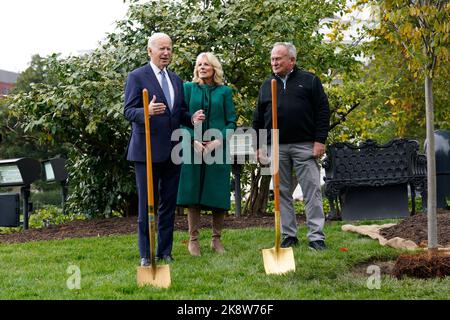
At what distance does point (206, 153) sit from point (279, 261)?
4.70 ft

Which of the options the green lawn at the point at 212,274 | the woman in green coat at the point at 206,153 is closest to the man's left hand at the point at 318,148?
the woman in green coat at the point at 206,153

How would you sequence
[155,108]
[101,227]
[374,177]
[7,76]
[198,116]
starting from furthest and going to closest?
[7,76], [374,177], [101,227], [198,116], [155,108]

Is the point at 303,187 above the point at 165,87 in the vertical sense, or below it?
below

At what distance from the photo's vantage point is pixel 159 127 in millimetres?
6195

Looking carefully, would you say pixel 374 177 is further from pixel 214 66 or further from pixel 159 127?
pixel 159 127

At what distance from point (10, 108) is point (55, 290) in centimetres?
591

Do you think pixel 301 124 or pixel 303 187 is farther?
pixel 303 187

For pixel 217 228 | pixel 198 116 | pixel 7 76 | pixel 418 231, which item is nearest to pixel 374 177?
pixel 418 231

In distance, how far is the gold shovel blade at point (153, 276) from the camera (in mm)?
5098

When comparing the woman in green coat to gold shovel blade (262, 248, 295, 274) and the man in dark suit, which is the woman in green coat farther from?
gold shovel blade (262, 248, 295, 274)

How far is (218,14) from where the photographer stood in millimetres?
9969

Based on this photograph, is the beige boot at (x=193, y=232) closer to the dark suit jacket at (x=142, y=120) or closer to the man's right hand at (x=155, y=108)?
the dark suit jacket at (x=142, y=120)

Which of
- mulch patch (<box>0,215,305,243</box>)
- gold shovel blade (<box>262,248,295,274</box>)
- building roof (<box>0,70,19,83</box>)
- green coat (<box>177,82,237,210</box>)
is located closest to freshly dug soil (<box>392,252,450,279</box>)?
gold shovel blade (<box>262,248,295,274</box>)
